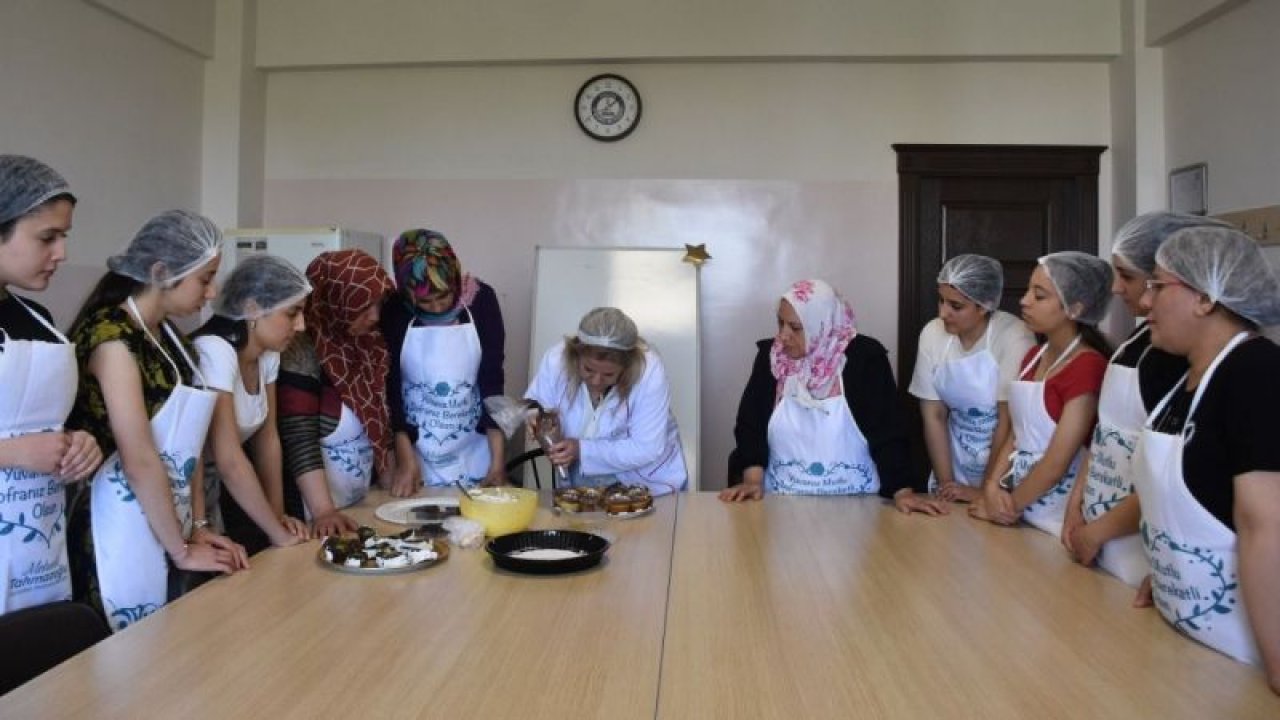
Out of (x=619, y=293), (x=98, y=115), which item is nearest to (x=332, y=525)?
(x=619, y=293)

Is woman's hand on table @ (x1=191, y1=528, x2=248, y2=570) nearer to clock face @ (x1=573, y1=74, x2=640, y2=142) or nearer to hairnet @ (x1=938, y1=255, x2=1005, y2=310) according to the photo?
hairnet @ (x1=938, y1=255, x2=1005, y2=310)

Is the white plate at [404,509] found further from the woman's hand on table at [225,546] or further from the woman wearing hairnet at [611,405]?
the woman's hand on table at [225,546]

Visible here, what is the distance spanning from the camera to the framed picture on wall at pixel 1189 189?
3.98 meters

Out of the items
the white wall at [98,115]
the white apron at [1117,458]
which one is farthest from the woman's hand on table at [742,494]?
the white wall at [98,115]

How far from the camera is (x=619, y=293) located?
4.27 meters

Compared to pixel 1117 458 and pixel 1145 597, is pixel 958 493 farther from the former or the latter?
pixel 1145 597

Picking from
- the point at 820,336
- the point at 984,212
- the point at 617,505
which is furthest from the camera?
the point at 984,212

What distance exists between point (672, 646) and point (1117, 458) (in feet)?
3.50

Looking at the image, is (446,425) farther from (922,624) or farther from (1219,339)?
(1219,339)

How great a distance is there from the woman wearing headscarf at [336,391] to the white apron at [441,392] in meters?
0.14

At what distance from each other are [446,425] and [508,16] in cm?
240

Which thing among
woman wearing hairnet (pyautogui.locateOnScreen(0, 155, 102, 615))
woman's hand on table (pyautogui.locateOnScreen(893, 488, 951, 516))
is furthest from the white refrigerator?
woman's hand on table (pyautogui.locateOnScreen(893, 488, 951, 516))

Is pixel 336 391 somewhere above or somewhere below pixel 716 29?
below

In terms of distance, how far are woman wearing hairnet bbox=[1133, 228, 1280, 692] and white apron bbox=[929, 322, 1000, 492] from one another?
1083mm
